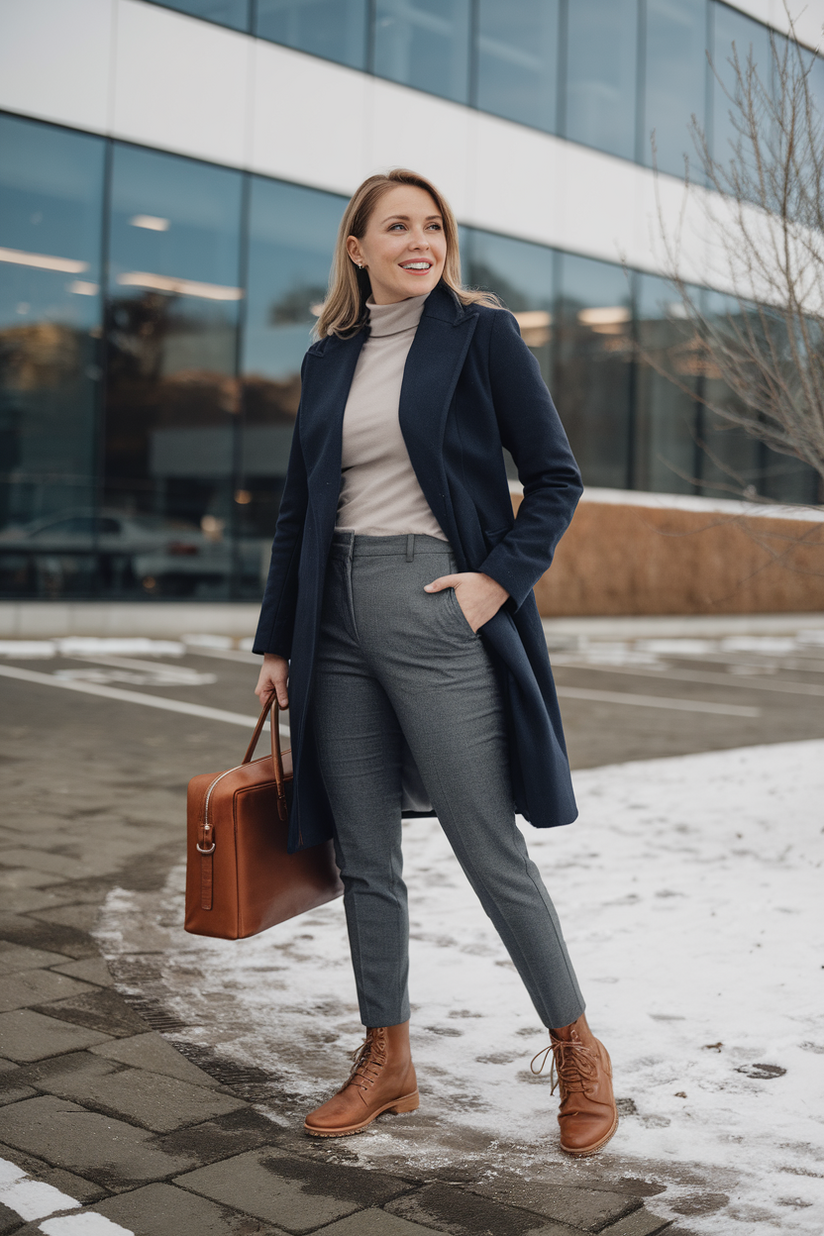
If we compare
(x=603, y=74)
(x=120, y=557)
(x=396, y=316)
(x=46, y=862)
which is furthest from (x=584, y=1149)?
(x=603, y=74)

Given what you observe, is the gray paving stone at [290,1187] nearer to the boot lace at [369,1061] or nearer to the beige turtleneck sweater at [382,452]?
the boot lace at [369,1061]

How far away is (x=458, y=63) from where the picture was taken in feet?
55.2

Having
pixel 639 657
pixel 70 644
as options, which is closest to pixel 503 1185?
pixel 70 644

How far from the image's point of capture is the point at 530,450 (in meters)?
2.47

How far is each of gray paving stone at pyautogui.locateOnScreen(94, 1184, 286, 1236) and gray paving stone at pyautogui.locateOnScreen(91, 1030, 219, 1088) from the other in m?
0.51

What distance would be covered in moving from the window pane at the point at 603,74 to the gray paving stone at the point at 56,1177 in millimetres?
18342

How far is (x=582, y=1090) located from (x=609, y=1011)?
717mm

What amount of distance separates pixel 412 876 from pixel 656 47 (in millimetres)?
18248

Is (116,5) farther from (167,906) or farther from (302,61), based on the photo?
(167,906)

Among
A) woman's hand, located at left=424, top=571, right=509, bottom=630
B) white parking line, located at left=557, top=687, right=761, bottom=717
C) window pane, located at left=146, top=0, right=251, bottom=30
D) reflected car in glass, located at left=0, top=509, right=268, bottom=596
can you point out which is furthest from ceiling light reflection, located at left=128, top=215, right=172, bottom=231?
woman's hand, located at left=424, top=571, right=509, bottom=630

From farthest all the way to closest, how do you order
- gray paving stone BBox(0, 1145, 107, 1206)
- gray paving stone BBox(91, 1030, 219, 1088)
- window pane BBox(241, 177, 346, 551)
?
1. window pane BBox(241, 177, 346, 551)
2. gray paving stone BBox(91, 1030, 219, 1088)
3. gray paving stone BBox(0, 1145, 107, 1206)

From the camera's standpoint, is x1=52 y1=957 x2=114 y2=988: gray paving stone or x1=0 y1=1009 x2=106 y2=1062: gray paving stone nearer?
x1=0 y1=1009 x2=106 y2=1062: gray paving stone

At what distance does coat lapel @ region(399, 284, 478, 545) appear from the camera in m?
2.39

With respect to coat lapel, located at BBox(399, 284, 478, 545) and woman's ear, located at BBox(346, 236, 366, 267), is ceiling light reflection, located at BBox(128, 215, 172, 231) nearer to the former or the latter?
woman's ear, located at BBox(346, 236, 366, 267)
